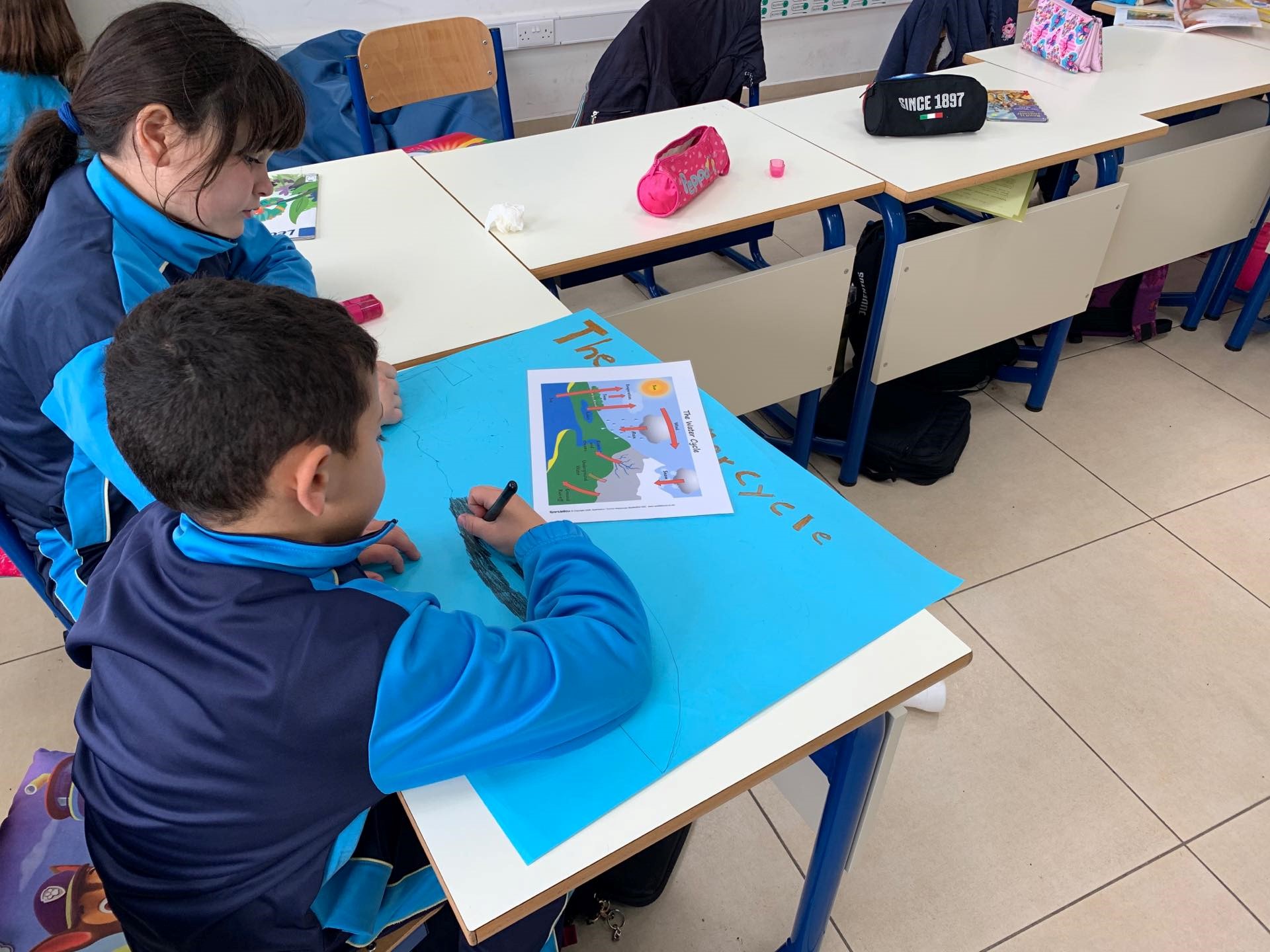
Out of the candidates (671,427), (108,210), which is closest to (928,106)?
(671,427)

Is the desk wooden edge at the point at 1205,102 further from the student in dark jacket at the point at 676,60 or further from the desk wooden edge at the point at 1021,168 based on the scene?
the student in dark jacket at the point at 676,60

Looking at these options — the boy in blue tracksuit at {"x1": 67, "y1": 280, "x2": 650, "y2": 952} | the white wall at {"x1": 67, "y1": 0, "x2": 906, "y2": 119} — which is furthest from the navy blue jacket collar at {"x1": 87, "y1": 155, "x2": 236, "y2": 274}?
the white wall at {"x1": 67, "y1": 0, "x2": 906, "y2": 119}

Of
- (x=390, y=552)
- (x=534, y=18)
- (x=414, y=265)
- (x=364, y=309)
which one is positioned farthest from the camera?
(x=534, y=18)

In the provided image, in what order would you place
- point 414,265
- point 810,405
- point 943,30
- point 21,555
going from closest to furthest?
point 21,555, point 414,265, point 810,405, point 943,30

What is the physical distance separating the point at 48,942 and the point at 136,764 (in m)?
0.38

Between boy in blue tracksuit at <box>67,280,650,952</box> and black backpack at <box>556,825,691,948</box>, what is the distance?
25.2 inches

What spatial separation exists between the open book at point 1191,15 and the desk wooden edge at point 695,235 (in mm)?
1513

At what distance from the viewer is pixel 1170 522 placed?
7.00 ft

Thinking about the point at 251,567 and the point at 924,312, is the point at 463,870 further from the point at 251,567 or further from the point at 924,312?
the point at 924,312

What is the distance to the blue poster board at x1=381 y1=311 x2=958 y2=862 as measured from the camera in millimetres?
→ 777

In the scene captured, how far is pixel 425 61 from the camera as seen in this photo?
2324mm

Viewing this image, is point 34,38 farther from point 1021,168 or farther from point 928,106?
point 1021,168

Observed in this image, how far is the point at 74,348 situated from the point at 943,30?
107 inches

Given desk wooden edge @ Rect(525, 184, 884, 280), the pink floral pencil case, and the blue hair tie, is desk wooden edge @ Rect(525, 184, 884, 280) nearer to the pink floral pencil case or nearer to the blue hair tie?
the blue hair tie
